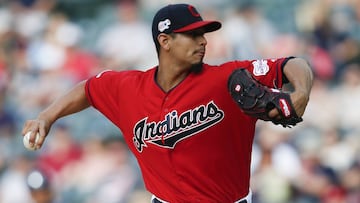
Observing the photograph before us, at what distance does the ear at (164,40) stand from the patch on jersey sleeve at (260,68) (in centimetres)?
48

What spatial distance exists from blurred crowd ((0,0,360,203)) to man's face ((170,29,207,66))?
3.65m

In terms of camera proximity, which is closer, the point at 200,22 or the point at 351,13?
the point at 200,22

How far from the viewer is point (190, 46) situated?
396cm

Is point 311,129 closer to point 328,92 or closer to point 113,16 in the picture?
point 328,92

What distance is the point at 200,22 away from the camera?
12.9 ft

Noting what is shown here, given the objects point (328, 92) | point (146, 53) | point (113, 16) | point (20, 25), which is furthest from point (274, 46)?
point (20, 25)

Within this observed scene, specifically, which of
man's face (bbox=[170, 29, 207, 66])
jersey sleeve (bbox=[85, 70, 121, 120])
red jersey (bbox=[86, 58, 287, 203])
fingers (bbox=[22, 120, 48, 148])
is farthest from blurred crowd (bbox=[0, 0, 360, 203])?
man's face (bbox=[170, 29, 207, 66])

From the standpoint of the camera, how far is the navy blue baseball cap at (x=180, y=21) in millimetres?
3930

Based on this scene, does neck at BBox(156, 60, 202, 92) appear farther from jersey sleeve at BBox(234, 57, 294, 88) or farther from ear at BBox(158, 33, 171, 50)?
jersey sleeve at BBox(234, 57, 294, 88)

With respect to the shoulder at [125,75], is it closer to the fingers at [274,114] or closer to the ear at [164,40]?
the ear at [164,40]

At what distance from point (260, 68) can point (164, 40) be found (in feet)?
1.82

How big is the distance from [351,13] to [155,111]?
4912mm

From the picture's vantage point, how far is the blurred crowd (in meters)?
7.53

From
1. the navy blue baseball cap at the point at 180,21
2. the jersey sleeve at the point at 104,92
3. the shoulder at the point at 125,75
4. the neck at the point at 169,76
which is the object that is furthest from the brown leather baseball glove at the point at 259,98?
the jersey sleeve at the point at 104,92
